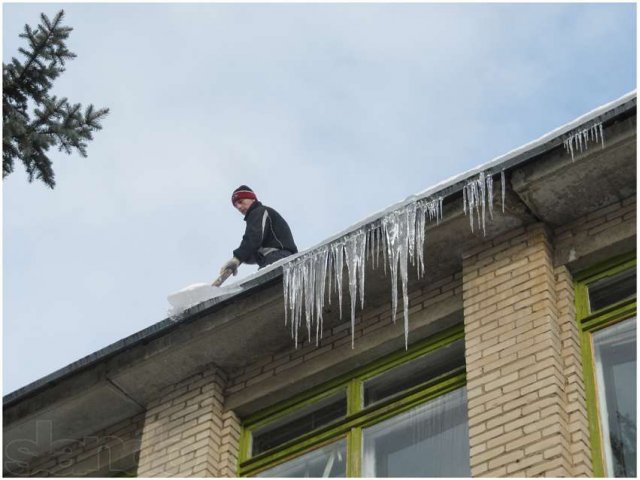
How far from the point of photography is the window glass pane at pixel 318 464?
35.4 feet

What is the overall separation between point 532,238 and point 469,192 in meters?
0.55

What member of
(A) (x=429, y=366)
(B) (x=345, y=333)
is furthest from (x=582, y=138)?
(B) (x=345, y=333)

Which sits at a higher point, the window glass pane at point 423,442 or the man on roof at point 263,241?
the man on roof at point 263,241

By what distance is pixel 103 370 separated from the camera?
1227 centimetres

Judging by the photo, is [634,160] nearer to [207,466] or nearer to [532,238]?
[532,238]

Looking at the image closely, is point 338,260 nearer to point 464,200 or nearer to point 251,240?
point 464,200

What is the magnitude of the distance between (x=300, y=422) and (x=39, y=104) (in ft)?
10.2

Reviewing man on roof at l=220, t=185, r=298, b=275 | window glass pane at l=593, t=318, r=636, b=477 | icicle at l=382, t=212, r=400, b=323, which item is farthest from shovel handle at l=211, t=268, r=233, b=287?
window glass pane at l=593, t=318, r=636, b=477

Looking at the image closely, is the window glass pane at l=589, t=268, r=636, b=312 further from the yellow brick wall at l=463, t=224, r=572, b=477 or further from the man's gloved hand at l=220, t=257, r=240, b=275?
the man's gloved hand at l=220, t=257, r=240, b=275

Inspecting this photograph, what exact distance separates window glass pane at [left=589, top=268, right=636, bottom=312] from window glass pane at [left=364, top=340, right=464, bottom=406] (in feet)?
3.16

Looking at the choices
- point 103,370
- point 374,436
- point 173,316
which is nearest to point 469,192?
point 374,436

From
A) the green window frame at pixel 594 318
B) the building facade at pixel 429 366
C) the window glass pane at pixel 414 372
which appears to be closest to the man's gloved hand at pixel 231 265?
the building facade at pixel 429 366

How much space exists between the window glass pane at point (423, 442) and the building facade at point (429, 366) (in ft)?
0.04

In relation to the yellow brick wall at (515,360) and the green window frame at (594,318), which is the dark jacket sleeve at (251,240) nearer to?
the yellow brick wall at (515,360)
